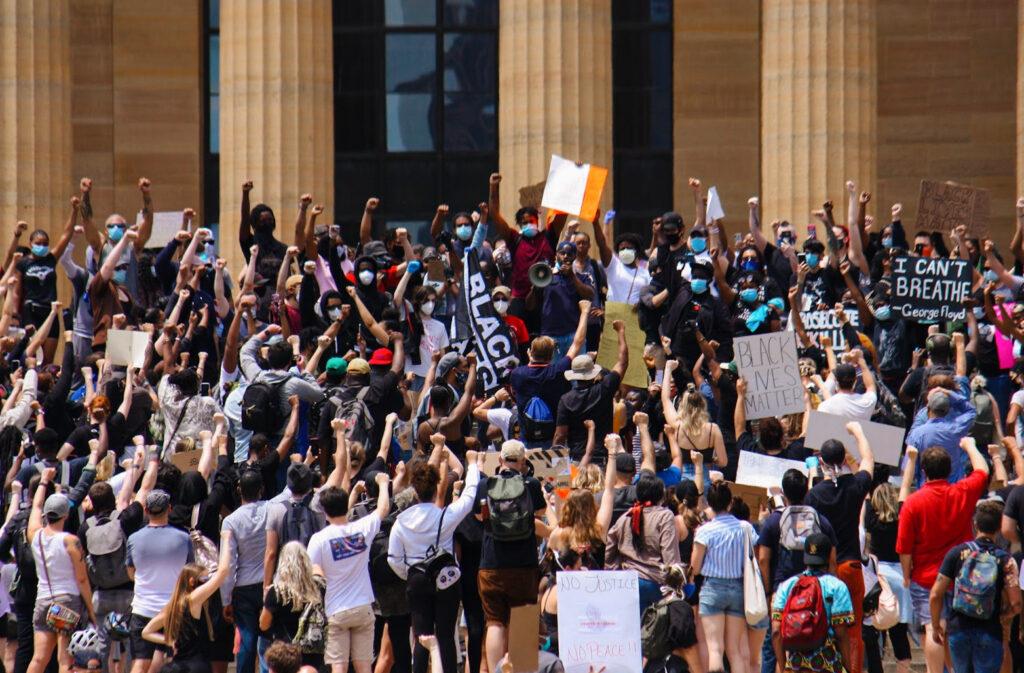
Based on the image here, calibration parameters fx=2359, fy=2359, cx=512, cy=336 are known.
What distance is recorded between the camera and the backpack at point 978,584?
17750 mm

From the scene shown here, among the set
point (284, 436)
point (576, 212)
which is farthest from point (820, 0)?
point (284, 436)

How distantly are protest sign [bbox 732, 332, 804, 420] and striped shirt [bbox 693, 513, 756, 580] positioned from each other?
12.3 ft

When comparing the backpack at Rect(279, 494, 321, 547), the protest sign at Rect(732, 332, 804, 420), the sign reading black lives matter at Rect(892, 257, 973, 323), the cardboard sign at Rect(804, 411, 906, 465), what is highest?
the sign reading black lives matter at Rect(892, 257, 973, 323)

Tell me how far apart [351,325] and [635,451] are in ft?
14.0

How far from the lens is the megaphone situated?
24.6 metres

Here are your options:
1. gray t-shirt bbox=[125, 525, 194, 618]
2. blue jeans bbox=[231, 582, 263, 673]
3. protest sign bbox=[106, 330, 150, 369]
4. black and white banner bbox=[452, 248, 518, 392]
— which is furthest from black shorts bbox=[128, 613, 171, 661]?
black and white banner bbox=[452, 248, 518, 392]

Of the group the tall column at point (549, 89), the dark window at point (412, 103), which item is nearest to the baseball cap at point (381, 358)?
the tall column at point (549, 89)

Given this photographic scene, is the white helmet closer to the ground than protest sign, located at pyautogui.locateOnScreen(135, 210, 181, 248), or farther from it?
closer to the ground

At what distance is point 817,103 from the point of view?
3234cm

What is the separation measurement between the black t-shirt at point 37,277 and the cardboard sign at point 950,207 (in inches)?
400

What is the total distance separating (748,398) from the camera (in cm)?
2178

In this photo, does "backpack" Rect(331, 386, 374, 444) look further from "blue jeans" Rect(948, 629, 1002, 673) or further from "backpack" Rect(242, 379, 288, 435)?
"blue jeans" Rect(948, 629, 1002, 673)

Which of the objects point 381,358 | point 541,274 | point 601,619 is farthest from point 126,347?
point 601,619

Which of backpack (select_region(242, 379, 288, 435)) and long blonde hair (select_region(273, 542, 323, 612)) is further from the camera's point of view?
backpack (select_region(242, 379, 288, 435))
